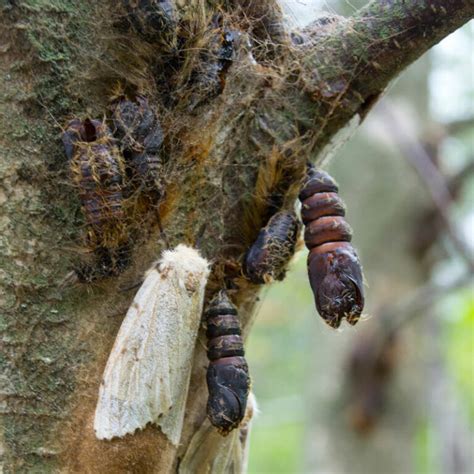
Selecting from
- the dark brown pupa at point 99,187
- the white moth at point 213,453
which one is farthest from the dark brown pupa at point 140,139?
the white moth at point 213,453

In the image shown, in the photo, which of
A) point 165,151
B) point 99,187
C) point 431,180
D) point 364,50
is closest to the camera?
point 99,187

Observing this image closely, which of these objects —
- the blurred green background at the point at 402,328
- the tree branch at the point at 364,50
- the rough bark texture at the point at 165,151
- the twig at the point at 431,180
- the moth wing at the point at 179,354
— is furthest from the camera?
the blurred green background at the point at 402,328

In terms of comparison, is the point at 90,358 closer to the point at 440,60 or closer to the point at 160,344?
the point at 160,344

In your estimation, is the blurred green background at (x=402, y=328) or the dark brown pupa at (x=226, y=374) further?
the blurred green background at (x=402, y=328)

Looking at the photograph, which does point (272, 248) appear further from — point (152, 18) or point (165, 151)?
point (152, 18)

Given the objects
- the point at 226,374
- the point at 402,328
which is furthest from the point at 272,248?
the point at 402,328

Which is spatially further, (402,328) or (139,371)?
(402,328)

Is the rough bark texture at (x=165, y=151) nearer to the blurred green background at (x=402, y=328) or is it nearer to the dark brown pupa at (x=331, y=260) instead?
the dark brown pupa at (x=331, y=260)
